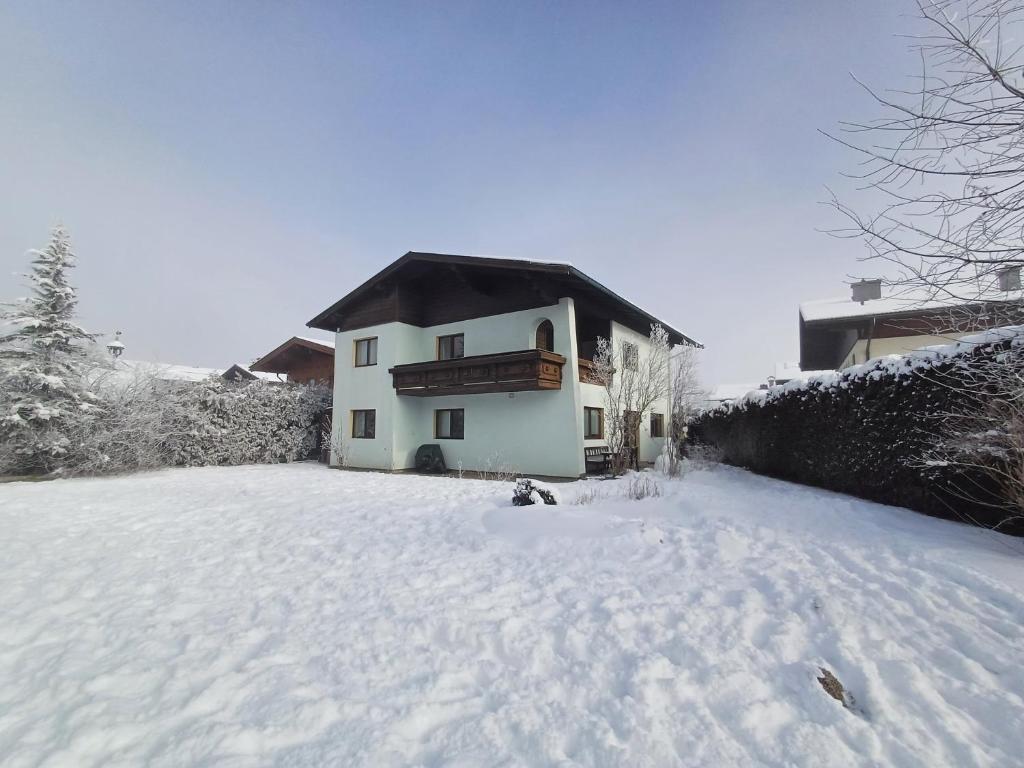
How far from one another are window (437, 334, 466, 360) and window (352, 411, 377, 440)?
336 centimetres

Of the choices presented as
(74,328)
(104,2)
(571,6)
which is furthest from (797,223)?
(74,328)

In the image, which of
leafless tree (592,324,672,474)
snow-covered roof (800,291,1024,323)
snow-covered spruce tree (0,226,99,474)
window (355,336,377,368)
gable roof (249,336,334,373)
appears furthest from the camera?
gable roof (249,336,334,373)

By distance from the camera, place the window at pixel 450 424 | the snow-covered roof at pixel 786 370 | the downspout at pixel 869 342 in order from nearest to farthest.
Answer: the downspout at pixel 869 342
the window at pixel 450 424
the snow-covered roof at pixel 786 370

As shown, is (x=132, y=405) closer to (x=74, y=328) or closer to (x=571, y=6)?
(x=74, y=328)

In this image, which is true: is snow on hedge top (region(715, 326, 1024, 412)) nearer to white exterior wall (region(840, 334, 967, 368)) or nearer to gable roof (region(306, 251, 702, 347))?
gable roof (region(306, 251, 702, 347))

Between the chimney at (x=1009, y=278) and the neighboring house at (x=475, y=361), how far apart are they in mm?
8244

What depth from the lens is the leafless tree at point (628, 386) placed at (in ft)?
37.4

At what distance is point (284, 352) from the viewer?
2139cm

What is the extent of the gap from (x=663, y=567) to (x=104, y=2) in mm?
14337

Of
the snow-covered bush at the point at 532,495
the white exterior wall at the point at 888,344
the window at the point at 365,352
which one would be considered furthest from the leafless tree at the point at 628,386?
the window at the point at 365,352

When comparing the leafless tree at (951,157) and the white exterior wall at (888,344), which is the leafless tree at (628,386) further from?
the leafless tree at (951,157)

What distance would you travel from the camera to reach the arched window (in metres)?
13.1

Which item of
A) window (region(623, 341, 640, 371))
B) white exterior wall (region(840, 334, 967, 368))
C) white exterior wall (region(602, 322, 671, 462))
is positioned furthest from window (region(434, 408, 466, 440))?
white exterior wall (region(840, 334, 967, 368))

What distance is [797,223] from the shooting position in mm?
4035
